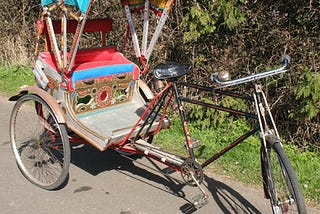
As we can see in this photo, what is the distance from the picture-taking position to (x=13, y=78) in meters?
7.61

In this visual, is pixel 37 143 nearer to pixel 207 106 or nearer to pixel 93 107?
pixel 93 107

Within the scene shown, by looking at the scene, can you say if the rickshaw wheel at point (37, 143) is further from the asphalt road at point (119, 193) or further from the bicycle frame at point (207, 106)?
the bicycle frame at point (207, 106)

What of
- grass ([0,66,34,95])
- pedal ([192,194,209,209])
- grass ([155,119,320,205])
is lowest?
grass ([0,66,34,95])

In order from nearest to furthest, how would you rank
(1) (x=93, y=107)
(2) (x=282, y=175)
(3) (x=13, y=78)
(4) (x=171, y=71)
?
1. (2) (x=282, y=175)
2. (4) (x=171, y=71)
3. (1) (x=93, y=107)
4. (3) (x=13, y=78)

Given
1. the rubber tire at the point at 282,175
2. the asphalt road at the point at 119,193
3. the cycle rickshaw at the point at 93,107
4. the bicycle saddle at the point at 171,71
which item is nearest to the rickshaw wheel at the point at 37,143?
the cycle rickshaw at the point at 93,107

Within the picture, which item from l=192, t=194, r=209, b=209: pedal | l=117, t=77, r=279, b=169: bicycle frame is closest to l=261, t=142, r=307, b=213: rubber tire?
l=117, t=77, r=279, b=169: bicycle frame

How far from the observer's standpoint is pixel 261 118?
2.74 m

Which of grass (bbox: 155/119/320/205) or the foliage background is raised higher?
the foliage background

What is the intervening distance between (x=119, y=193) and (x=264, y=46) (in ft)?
8.12

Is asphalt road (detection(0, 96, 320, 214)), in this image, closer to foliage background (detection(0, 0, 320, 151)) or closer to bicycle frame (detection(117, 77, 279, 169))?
bicycle frame (detection(117, 77, 279, 169))

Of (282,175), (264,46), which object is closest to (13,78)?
(264,46)

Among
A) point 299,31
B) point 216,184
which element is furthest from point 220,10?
point 216,184

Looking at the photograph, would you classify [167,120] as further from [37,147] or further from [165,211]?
[37,147]

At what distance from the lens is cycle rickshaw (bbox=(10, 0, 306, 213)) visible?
323 cm
